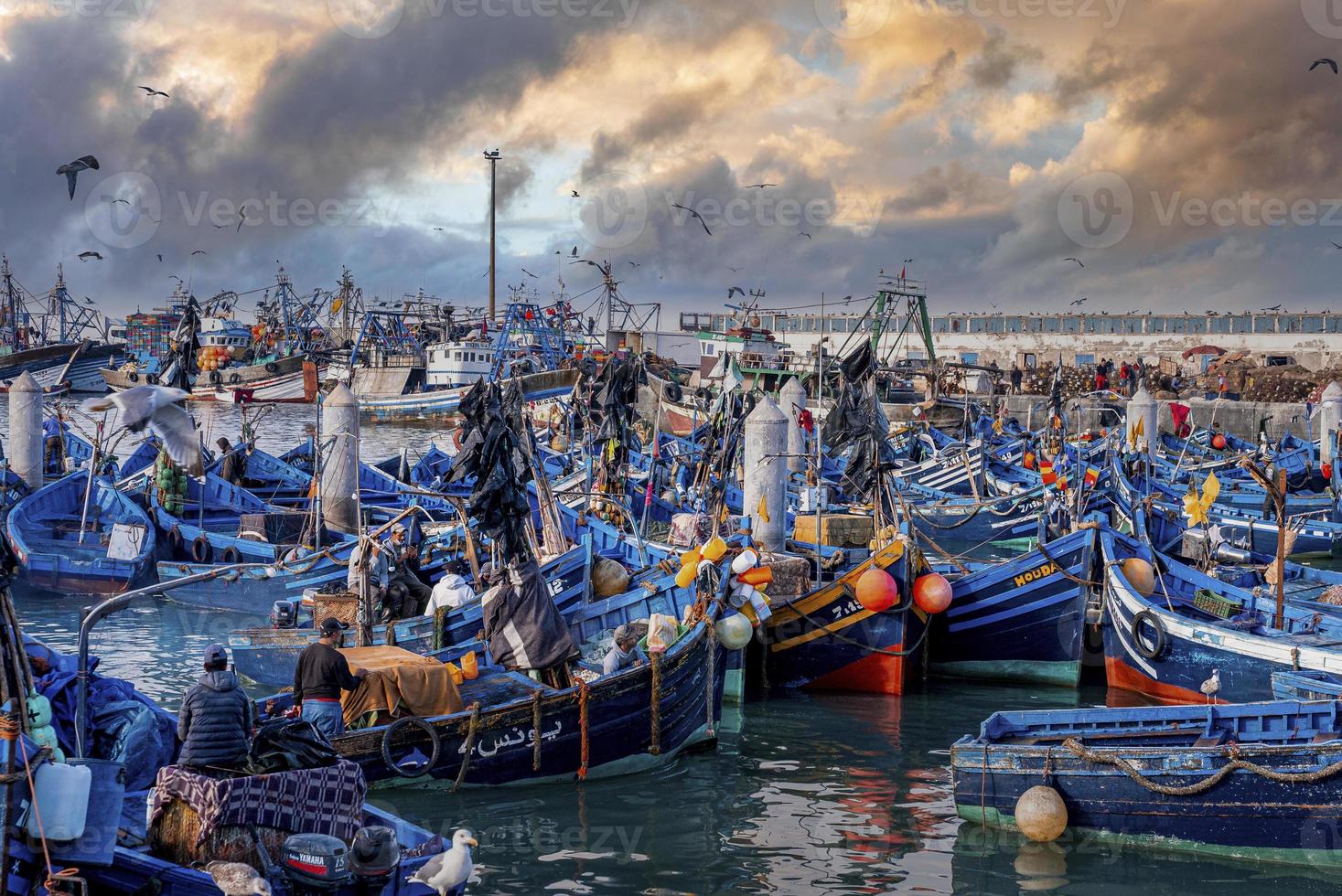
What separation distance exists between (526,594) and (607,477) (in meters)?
10.6

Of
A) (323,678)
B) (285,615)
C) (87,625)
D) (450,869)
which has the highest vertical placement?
(87,625)

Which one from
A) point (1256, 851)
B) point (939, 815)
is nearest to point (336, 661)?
point (939, 815)

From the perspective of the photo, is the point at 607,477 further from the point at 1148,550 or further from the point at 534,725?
the point at 534,725

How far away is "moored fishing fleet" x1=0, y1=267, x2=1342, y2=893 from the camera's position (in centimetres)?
794

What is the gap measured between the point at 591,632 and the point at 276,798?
7.21 meters

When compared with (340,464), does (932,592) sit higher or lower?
lower

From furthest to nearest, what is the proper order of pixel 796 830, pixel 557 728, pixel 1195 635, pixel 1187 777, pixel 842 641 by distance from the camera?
pixel 842 641 → pixel 1195 635 → pixel 557 728 → pixel 796 830 → pixel 1187 777

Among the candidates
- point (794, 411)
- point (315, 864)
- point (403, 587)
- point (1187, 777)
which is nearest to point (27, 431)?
point (403, 587)

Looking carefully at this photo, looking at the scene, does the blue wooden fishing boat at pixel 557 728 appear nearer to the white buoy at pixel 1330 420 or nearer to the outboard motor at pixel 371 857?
the outboard motor at pixel 371 857

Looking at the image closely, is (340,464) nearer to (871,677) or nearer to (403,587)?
(403,587)

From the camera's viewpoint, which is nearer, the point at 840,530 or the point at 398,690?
the point at 398,690

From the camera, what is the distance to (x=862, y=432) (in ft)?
61.6

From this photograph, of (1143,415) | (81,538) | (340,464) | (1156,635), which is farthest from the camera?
(1143,415)

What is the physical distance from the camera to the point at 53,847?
22.5ft
